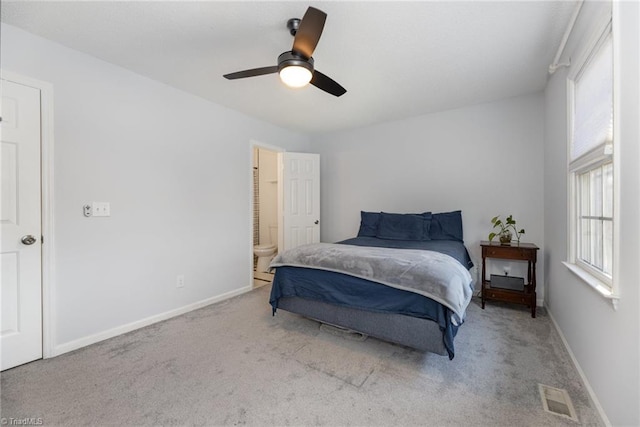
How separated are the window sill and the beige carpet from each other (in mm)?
680

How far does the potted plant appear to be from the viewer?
2.97m

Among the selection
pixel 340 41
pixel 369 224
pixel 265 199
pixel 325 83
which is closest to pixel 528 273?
pixel 369 224

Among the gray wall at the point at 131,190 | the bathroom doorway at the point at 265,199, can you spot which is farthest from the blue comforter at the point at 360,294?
the bathroom doorway at the point at 265,199

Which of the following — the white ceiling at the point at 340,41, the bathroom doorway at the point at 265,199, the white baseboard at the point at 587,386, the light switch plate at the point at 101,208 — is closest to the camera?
the white baseboard at the point at 587,386

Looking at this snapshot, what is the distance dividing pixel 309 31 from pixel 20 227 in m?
2.48

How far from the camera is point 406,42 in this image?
209 cm

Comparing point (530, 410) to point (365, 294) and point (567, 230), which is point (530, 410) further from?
point (567, 230)

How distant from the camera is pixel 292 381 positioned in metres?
1.75

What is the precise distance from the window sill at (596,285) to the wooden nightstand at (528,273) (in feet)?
2.57

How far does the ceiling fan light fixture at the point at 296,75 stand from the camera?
5.89 feet

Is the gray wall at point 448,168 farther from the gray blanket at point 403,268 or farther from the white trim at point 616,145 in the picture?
the white trim at point 616,145

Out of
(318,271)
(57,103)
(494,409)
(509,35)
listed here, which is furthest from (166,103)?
(494,409)

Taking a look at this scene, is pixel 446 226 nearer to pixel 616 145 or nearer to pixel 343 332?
pixel 343 332

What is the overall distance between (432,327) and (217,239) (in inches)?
103
